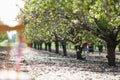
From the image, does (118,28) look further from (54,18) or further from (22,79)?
(22,79)

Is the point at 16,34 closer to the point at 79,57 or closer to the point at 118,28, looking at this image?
the point at 118,28

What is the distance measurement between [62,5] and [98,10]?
455 centimetres

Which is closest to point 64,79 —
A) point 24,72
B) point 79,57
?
point 24,72

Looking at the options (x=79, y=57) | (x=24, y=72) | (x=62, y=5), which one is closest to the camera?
(x=24, y=72)

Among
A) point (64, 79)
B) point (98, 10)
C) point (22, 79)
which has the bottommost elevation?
point (64, 79)

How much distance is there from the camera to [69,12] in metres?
21.5

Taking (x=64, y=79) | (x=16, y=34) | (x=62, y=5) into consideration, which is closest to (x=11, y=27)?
(x=16, y=34)

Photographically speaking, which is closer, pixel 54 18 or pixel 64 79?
pixel 64 79

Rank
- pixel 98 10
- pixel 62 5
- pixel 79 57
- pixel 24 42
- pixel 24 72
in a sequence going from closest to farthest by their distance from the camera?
pixel 24 42 → pixel 24 72 → pixel 98 10 → pixel 62 5 → pixel 79 57

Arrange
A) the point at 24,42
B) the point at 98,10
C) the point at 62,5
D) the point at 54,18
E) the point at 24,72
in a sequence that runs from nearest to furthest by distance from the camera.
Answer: the point at 24,42 < the point at 24,72 < the point at 98,10 < the point at 62,5 < the point at 54,18

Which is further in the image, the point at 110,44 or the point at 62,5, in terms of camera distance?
the point at 110,44

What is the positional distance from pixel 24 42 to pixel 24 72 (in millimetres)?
250

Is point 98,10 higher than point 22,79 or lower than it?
higher

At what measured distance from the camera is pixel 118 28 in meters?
23.9
